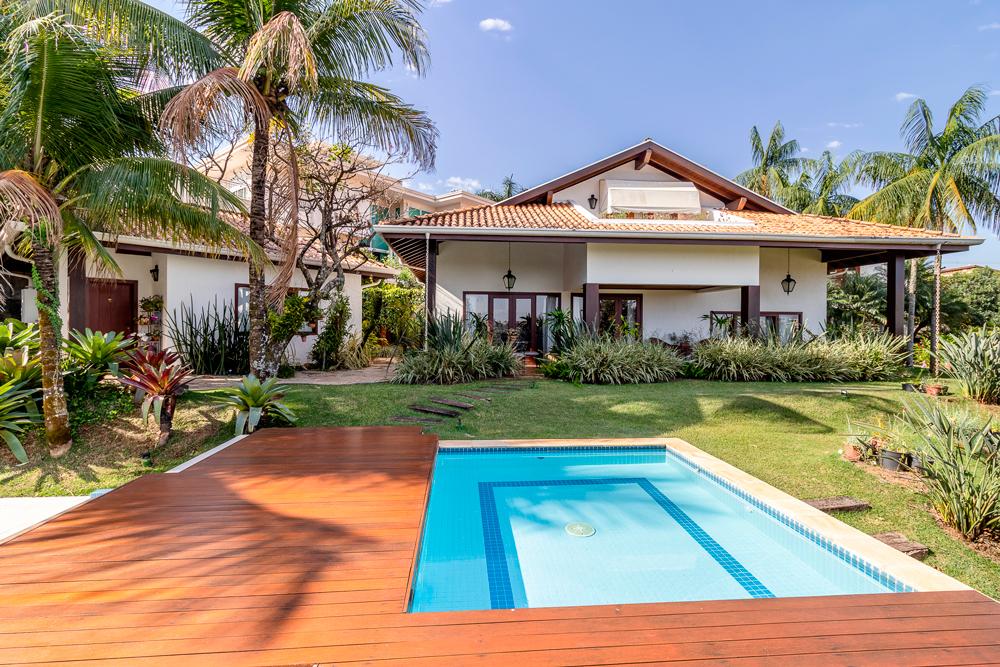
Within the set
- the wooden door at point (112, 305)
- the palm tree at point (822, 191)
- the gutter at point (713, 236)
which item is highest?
the palm tree at point (822, 191)

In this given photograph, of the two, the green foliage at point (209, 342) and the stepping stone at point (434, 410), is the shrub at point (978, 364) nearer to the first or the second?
the stepping stone at point (434, 410)

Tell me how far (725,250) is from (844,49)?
8.32 metres

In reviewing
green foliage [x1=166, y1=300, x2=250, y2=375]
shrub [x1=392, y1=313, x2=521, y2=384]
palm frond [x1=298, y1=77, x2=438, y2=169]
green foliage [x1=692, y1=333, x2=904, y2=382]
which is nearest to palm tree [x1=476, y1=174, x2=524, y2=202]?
shrub [x1=392, y1=313, x2=521, y2=384]

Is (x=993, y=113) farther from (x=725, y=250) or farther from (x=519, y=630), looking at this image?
(x=519, y=630)

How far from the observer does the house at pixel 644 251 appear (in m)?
12.1

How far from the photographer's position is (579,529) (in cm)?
450

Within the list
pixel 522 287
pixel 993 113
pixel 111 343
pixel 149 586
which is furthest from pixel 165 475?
pixel 993 113

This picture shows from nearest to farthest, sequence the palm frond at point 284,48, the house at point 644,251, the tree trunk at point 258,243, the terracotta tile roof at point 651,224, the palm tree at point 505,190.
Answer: the palm frond at point 284,48 → the tree trunk at point 258,243 → the terracotta tile roof at point 651,224 → the house at point 644,251 → the palm tree at point 505,190

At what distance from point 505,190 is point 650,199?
2192cm

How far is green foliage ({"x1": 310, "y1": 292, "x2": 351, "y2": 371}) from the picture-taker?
44.0ft

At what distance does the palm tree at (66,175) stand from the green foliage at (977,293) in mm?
26023

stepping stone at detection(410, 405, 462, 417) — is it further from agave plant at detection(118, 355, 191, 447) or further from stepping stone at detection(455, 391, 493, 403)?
agave plant at detection(118, 355, 191, 447)

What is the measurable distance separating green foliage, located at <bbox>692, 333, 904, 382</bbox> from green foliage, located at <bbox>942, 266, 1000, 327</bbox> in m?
11.8

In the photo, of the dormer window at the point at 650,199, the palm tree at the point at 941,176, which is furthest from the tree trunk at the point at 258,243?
the palm tree at the point at 941,176
